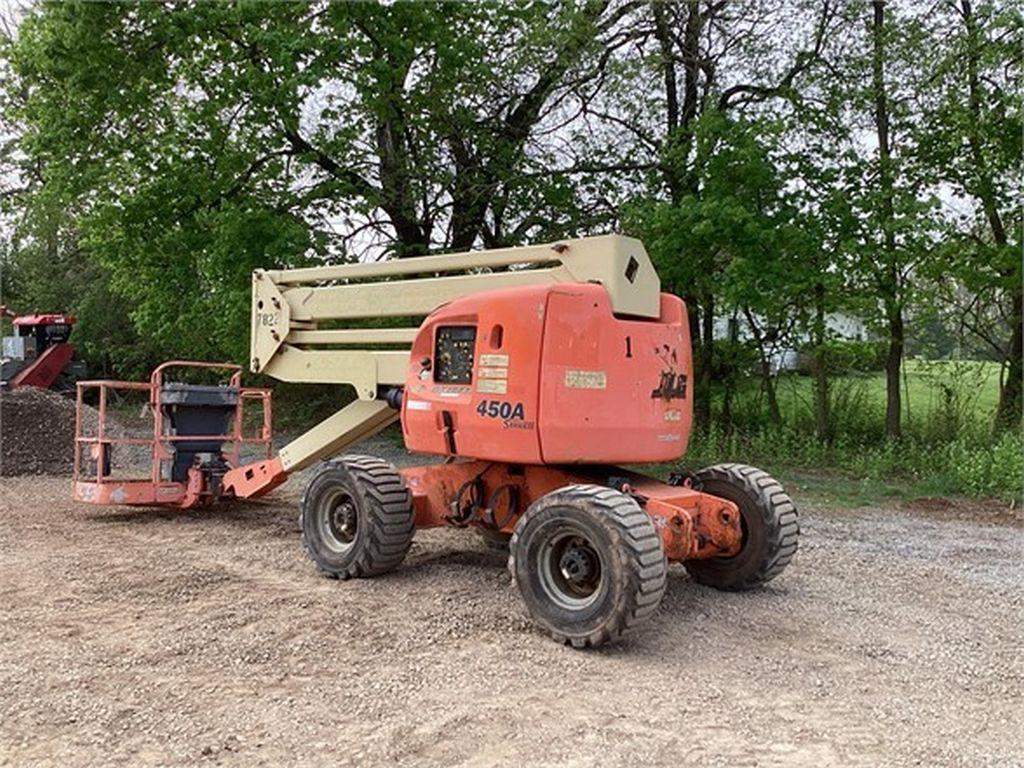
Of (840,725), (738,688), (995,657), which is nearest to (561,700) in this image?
(738,688)

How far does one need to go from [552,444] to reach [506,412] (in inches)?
14.1

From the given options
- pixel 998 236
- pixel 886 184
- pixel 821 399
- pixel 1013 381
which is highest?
pixel 886 184

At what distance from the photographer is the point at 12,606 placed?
5477mm

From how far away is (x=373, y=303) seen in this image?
6902 mm

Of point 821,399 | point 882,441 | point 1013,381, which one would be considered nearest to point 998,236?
point 1013,381

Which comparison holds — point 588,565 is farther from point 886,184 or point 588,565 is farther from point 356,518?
point 886,184

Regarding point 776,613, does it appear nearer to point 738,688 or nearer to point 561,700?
point 738,688

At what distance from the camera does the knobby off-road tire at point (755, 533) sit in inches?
229

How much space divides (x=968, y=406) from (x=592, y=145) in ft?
22.4

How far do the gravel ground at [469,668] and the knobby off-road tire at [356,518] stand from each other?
18 centimetres

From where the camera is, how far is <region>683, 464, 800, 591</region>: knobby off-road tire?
582 centimetres

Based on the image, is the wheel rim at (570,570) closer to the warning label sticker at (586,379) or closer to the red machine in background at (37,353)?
the warning label sticker at (586,379)

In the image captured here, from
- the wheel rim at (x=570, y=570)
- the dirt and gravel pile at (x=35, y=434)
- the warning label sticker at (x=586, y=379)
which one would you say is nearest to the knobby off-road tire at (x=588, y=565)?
the wheel rim at (x=570, y=570)

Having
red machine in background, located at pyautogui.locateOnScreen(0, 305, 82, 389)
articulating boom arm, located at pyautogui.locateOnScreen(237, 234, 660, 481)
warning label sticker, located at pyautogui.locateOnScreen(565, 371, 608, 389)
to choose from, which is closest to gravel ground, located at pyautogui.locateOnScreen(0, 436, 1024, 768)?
articulating boom arm, located at pyautogui.locateOnScreen(237, 234, 660, 481)
